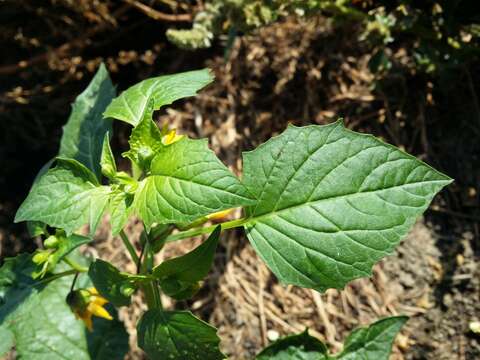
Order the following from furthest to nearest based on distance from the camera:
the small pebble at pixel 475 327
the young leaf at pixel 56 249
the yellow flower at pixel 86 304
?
the small pebble at pixel 475 327 < the yellow flower at pixel 86 304 < the young leaf at pixel 56 249

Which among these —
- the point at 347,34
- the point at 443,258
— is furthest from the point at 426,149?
the point at 347,34

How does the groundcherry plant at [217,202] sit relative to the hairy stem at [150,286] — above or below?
above

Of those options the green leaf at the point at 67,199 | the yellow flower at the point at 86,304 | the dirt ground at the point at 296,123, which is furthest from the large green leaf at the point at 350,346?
the green leaf at the point at 67,199

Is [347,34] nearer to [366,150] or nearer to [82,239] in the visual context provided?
[366,150]

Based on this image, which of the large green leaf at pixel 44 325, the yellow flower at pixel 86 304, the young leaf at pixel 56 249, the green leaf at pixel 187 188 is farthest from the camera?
the large green leaf at pixel 44 325

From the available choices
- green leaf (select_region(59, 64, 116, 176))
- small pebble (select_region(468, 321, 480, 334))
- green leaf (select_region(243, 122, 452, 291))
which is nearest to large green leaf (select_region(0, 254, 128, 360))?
green leaf (select_region(59, 64, 116, 176))

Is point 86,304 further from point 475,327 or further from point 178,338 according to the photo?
point 475,327

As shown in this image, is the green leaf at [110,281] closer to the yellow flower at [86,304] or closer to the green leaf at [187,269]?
the green leaf at [187,269]
